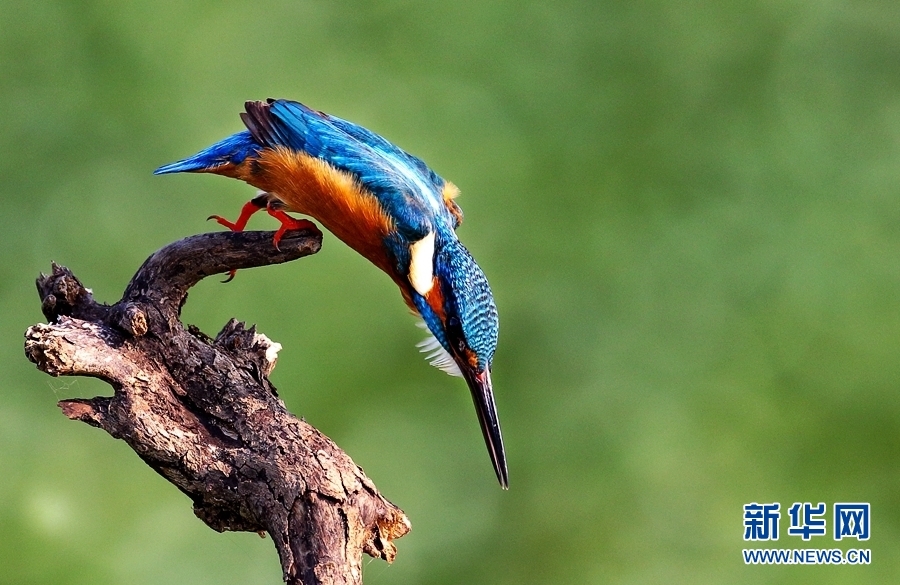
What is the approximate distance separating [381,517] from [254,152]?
0.81 m

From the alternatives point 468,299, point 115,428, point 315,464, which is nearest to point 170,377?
point 115,428

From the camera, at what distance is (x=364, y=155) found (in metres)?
2.11

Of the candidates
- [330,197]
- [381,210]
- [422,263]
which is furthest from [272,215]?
[422,263]

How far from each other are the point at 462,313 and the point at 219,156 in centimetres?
65

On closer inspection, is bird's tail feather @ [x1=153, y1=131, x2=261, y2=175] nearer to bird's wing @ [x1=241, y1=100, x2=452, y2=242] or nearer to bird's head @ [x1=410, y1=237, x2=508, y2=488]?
bird's wing @ [x1=241, y1=100, x2=452, y2=242]

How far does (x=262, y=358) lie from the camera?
2.22 m

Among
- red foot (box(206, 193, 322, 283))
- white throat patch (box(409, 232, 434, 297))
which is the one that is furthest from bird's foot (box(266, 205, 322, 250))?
white throat patch (box(409, 232, 434, 297))

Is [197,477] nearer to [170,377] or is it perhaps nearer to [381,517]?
[170,377]

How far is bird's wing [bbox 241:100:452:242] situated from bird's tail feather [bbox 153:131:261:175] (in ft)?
0.13

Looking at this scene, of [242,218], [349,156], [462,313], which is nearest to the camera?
[462,313]

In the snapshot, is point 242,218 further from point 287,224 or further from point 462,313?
point 462,313

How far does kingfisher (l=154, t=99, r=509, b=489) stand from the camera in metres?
2.01

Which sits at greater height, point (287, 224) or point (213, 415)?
point (287, 224)

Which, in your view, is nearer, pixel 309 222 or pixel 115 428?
pixel 115 428
